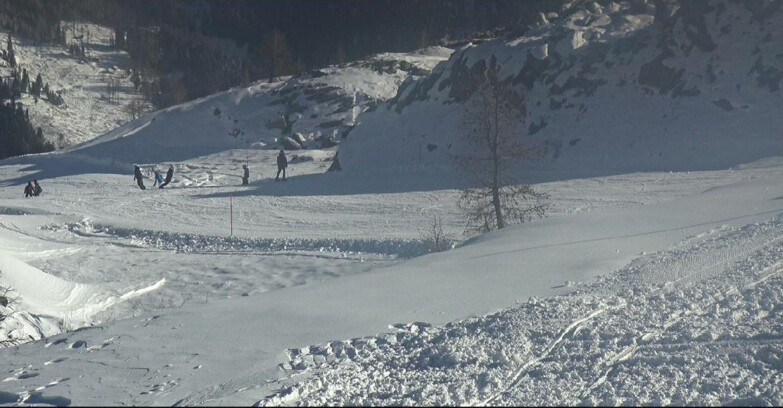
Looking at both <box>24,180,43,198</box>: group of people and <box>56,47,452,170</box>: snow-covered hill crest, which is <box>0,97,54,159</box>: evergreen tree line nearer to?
<box>56,47,452,170</box>: snow-covered hill crest

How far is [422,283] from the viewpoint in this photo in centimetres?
1045

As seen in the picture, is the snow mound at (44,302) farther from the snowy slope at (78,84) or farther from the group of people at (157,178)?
the snowy slope at (78,84)

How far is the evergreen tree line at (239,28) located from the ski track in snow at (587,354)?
6377 cm

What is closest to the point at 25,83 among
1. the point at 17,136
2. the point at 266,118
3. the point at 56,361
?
the point at 17,136

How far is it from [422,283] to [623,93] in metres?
26.8

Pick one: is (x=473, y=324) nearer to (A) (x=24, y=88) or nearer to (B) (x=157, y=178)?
(B) (x=157, y=178)

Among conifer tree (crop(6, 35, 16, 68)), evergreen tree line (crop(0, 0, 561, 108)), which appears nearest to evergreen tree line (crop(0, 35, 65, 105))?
conifer tree (crop(6, 35, 16, 68))

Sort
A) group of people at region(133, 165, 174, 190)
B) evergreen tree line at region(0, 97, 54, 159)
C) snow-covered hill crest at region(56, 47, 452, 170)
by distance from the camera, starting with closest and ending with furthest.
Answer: group of people at region(133, 165, 174, 190)
snow-covered hill crest at region(56, 47, 452, 170)
evergreen tree line at region(0, 97, 54, 159)

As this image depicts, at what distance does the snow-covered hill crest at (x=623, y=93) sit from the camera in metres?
31.1

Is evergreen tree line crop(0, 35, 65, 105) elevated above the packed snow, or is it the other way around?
evergreen tree line crop(0, 35, 65, 105)

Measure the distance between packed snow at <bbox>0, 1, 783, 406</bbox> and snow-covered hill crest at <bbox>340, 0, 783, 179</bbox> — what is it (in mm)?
179

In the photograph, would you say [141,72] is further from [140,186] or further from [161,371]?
Result: [161,371]

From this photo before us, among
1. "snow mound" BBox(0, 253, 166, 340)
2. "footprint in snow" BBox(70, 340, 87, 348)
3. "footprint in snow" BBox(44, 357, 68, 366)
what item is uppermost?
"footprint in snow" BBox(70, 340, 87, 348)

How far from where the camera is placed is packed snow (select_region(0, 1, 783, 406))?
6.84 m
